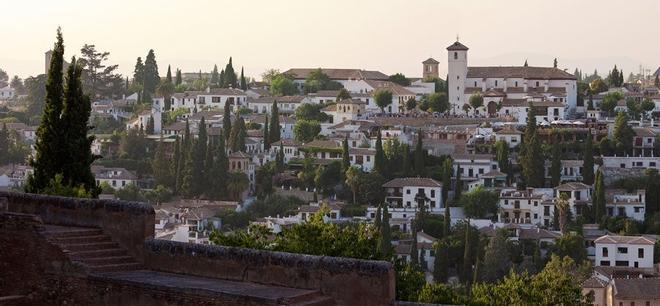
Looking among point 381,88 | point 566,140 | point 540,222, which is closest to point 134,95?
point 381,88

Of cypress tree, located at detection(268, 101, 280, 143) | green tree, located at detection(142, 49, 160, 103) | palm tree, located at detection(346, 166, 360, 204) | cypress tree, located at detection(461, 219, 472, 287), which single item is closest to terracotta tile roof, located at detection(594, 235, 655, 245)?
cypress tree, located at detection(461, 219, 472, 287)

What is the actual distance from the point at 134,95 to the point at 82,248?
8707cm

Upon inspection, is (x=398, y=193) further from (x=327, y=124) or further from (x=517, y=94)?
(x=517, y=94)

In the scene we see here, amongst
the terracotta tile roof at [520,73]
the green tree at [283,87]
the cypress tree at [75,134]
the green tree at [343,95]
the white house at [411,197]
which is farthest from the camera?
the green tree at [283,87]

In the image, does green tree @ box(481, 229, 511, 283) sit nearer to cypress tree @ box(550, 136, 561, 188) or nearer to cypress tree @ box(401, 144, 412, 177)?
cypress tree @ box(550, 136, 561, 188)

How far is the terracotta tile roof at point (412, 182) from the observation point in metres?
63.7

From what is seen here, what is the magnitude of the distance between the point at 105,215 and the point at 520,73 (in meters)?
77.3

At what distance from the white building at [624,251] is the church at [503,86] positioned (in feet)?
86.4

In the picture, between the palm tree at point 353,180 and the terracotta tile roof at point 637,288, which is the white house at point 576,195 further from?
the terracotta tile roof at point 637,288

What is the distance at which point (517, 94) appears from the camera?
8538 centimetres

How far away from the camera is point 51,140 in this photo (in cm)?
1744

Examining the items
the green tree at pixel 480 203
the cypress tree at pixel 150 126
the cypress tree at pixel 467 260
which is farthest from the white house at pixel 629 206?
the cypress tree at pixel 150 126

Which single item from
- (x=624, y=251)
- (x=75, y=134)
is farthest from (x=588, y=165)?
(x=75, y=134)

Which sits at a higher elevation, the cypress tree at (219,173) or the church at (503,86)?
the church at (503,86)
